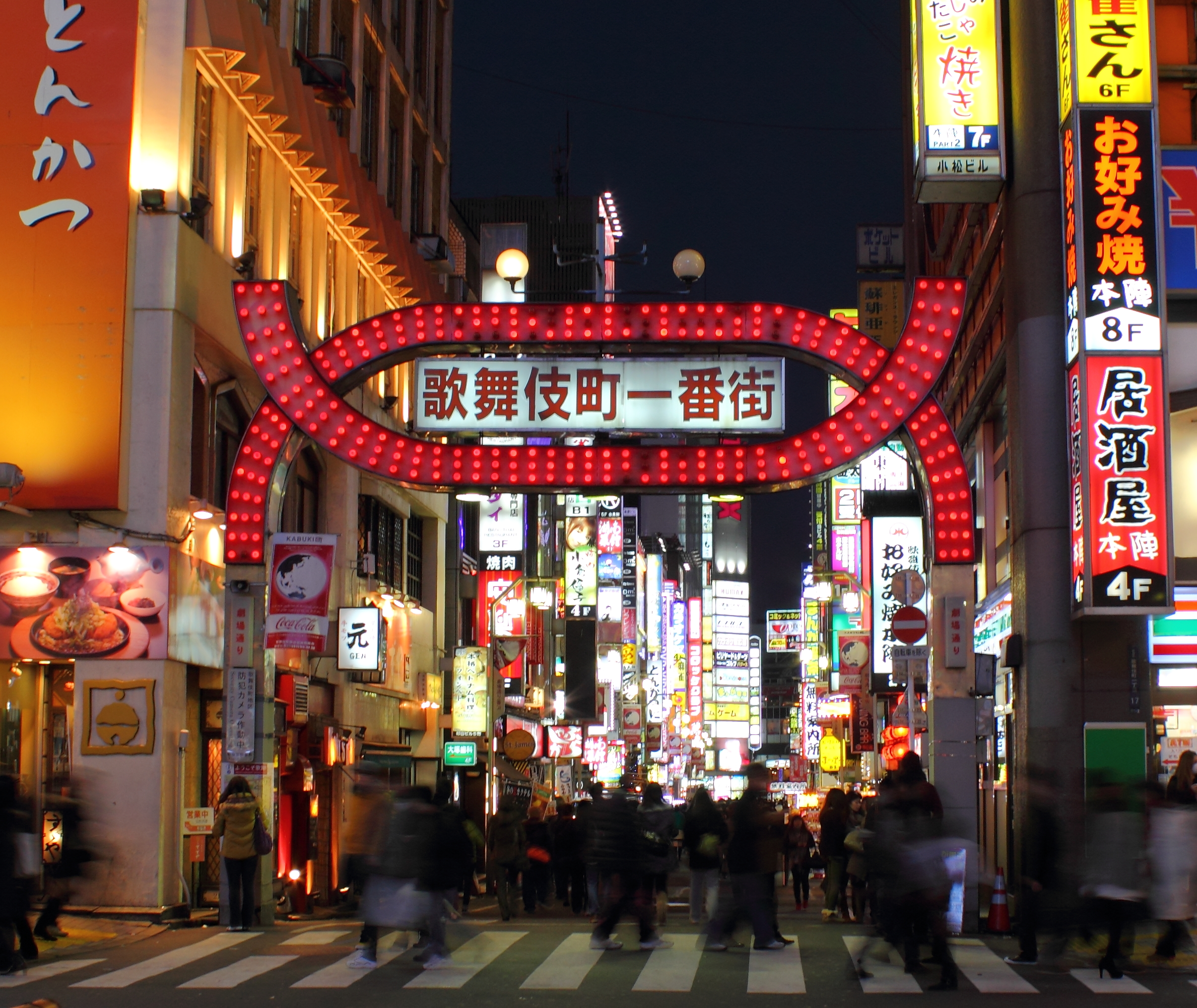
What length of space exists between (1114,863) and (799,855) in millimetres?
16658

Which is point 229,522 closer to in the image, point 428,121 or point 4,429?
point 4,429

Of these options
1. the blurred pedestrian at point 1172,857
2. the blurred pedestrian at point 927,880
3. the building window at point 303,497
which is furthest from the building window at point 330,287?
the blurred pedestrian at point 1172,857

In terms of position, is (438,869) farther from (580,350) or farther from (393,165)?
(393,165)

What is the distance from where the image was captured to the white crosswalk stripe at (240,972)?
13.5 metres

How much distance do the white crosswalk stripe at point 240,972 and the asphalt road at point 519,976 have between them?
0.10 ft

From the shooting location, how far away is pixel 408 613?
3834 cm

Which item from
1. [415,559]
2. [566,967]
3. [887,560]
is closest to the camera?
[566,967]

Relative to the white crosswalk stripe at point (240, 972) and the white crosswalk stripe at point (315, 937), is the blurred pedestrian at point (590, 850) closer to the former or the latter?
the white crosswalk stripe at point (315, 937)

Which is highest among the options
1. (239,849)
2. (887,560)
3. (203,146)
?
(203,146)

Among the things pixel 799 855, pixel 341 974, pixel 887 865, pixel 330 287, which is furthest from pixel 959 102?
pixel 341 974

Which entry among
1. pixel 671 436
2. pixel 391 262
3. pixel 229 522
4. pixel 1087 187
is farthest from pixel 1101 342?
pixel 391 262

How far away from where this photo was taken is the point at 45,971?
14312 millimetres

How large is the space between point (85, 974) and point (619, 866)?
5.13m

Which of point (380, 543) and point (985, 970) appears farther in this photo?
point (380, 543)
